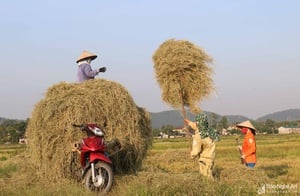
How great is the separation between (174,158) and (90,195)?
698 centimetres

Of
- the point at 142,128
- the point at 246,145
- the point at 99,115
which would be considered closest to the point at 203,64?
the point at 246,145

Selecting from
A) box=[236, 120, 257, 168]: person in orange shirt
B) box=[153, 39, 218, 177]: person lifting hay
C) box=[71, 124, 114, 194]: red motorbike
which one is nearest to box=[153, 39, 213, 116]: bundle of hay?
box=[153, 39, 218, 177]: person lifting hay

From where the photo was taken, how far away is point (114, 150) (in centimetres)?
727

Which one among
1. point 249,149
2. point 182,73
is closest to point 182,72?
point 182,73


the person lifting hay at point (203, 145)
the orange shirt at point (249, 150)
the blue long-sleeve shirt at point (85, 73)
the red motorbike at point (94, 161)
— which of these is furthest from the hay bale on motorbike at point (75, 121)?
the orange shirt at point (249, 150)

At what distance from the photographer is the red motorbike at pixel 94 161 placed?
6523 mm

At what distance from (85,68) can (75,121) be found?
1572mm

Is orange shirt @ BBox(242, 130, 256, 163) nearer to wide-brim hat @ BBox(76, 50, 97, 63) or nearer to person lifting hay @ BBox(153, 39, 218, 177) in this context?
person lifting hay @ BBox(153, 39, 218, 177)

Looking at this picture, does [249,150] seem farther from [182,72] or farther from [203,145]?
[182,72]

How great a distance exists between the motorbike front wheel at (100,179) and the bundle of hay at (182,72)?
3.93 m

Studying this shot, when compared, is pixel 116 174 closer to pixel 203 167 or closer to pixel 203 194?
pixel 203 167

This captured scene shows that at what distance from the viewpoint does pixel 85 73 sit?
324 inches

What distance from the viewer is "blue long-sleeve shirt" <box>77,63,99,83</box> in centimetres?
814

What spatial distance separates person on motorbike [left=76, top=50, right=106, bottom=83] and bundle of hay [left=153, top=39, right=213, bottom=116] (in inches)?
88.0
